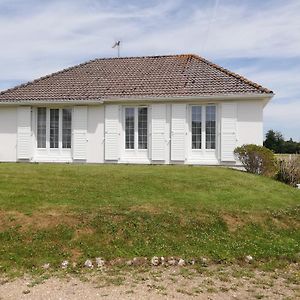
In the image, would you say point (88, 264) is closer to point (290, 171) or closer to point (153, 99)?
point (153, 99)

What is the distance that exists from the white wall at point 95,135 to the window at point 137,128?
1.24 m

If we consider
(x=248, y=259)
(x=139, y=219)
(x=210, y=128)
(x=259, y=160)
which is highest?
(x=210, y=128)

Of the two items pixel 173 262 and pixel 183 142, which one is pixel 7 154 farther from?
pixel 173 262

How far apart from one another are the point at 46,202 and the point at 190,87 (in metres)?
10.3

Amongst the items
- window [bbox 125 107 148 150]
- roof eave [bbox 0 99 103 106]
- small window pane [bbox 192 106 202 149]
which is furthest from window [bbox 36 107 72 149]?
small window pane [bbox 192 106 202 149]

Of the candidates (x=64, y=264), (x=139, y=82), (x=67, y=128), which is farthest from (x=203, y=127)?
(x=64, y=264)

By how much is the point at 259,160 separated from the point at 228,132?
2.08 m

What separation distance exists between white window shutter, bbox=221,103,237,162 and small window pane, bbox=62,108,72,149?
7288 millimetres

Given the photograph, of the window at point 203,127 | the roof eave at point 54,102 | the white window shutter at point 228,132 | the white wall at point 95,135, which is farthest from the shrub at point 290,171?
the roof eave at point 54,102

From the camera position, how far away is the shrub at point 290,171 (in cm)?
1706

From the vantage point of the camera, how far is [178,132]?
18.2 m

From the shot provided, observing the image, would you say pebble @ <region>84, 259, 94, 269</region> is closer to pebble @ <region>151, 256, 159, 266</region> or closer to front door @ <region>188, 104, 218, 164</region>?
pebble @ <region>151, 256, 159, 266</region>

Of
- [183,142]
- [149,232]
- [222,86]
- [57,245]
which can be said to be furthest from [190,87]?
[57,245]

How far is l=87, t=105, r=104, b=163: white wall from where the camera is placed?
62.2ft
